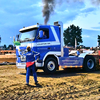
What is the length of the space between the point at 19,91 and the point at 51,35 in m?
4.70

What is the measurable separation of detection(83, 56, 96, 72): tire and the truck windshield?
4.18 m

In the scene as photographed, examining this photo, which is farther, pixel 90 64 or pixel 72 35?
pixel 72 35

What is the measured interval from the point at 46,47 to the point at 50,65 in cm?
112

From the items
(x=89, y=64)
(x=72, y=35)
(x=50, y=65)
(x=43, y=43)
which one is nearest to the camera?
(x=43, y=43)

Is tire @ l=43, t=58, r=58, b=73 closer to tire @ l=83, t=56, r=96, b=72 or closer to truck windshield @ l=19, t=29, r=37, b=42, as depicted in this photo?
truck windshield @ l=19, t=29, r=37, b=42

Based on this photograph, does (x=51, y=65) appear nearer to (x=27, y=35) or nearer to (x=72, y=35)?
(x=27, y=35)

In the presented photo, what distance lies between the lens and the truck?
30.8 feet

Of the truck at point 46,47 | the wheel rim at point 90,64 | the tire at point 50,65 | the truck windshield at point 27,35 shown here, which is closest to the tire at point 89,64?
the wheel rim at point 90,64

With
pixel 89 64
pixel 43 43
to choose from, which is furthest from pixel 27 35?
pixel 89 64

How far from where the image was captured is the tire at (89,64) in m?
11.2

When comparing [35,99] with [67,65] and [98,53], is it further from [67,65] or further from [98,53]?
[98,53]

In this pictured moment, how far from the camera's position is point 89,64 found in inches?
450

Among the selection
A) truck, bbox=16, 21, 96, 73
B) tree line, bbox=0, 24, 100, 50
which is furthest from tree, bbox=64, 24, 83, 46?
truck, bbox=16, 21, 96, 73

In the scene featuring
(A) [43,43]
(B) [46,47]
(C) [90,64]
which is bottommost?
(C) [90,64]
